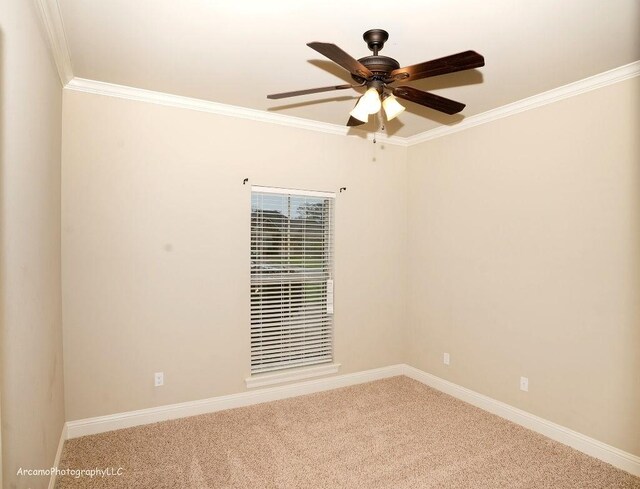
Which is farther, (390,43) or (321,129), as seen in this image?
(321,129)

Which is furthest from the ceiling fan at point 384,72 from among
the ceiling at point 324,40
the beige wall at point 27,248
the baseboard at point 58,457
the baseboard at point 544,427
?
the baseboard at point 58,457

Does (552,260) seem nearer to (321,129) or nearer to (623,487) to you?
(623,487)

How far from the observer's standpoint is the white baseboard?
2797mm

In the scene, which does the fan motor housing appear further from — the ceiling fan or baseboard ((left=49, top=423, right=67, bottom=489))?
baseboard ((left=49, top=423, right=67, bottom=489))

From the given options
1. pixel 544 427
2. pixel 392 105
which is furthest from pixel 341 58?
pixel 544 427

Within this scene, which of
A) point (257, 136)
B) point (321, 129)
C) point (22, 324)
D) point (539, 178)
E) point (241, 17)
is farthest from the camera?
point (321, 129)

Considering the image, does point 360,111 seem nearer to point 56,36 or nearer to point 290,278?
point 56,36

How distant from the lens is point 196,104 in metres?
3.41

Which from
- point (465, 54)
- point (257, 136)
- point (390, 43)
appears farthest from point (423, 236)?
point (465, 54)

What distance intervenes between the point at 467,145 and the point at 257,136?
6.59ft

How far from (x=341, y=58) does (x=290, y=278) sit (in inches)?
94.8

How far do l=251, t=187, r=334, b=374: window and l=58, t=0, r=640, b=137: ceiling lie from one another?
1.11m

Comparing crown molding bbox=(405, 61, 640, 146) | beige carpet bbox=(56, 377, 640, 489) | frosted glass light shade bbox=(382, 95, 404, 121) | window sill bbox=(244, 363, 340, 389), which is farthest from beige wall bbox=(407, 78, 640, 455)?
frosted glass light shade bbox=(382, 95, 404, 121)

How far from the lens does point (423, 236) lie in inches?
171
